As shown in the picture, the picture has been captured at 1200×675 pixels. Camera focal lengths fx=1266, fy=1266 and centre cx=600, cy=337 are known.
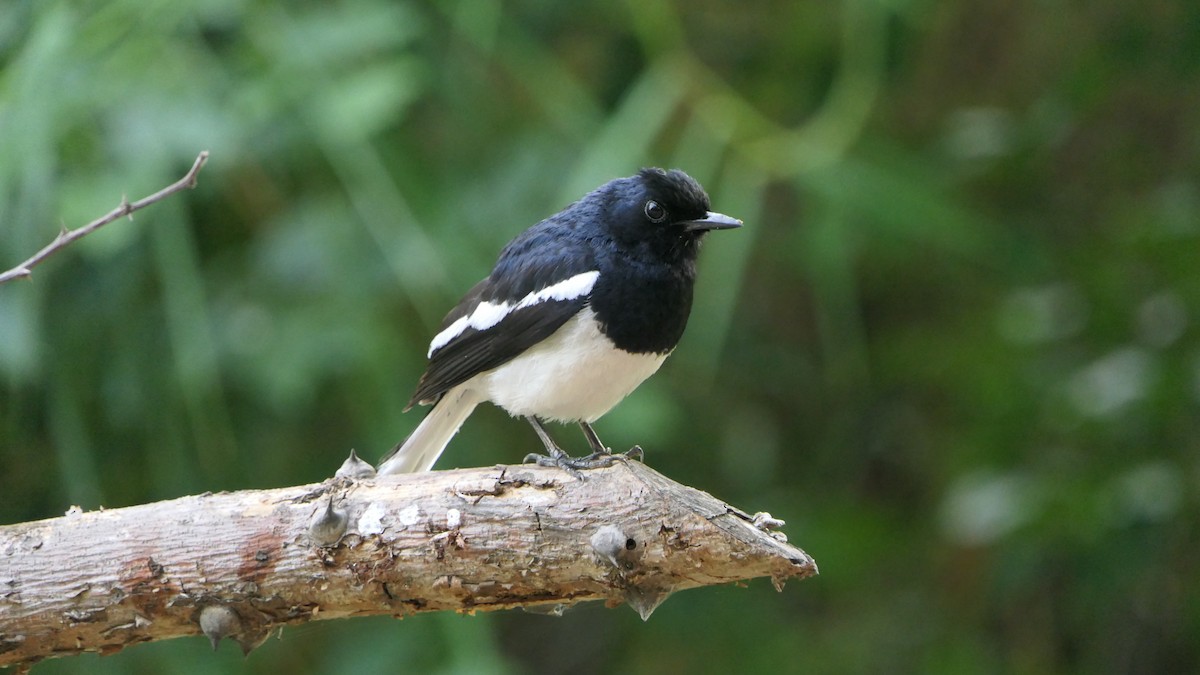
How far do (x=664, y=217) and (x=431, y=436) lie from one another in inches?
33.3

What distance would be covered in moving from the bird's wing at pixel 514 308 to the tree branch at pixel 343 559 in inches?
25.2

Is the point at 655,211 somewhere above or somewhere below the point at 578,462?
above

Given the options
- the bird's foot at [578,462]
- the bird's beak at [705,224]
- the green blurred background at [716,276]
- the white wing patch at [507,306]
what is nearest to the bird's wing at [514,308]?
the white wing patch at [507,306]

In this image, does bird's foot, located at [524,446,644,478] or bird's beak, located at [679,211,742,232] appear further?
bird's beak, located at [679,211,742,232]

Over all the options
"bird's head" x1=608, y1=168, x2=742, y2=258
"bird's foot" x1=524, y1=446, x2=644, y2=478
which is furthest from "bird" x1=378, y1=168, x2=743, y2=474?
"bird's foot" x1=524, y1=446, x2=644, y2=478

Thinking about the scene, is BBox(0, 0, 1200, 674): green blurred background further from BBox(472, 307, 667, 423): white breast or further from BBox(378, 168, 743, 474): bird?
BBox(472, 307, 667, 423): white breast

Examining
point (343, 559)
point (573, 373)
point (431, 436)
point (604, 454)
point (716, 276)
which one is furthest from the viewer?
point (716, 276)

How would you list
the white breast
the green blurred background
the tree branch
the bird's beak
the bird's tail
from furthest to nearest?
the green blurred background
the bird's tail
the bird's beak
the white breast
the tree branch

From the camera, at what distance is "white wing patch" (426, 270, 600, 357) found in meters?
2.98

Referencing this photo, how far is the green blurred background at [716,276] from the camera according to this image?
3.88 meters

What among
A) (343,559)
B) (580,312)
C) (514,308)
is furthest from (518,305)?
(343,559)

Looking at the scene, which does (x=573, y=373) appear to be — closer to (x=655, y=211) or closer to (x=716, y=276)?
(x=655, y=211)

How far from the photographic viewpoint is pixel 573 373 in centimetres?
291

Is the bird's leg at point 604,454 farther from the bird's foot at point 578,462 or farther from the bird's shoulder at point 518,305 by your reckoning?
the bird's shoulder at point 518,305
